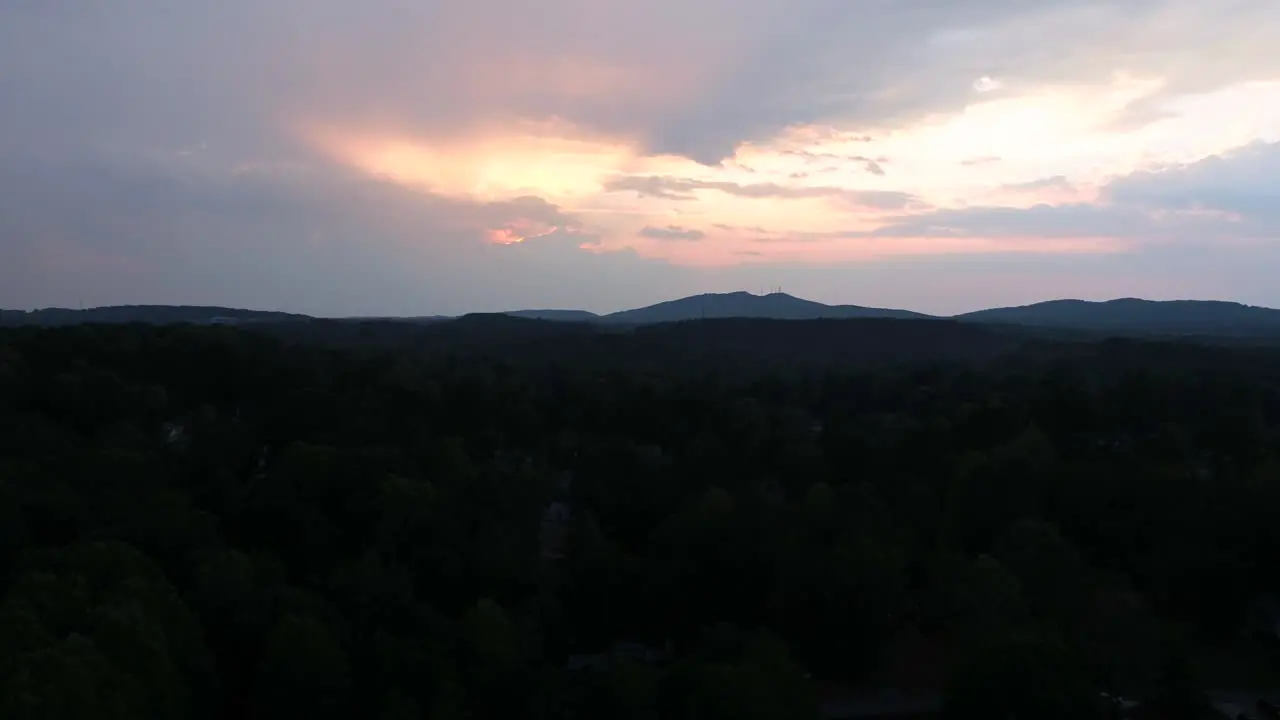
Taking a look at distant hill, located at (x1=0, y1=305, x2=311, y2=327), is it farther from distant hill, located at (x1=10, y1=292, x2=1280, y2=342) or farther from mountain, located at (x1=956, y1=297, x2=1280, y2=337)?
mountain, located at (x1=956, y1=297, x2=1280, y2=337)

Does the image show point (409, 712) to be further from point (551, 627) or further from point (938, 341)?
point (938, 341)

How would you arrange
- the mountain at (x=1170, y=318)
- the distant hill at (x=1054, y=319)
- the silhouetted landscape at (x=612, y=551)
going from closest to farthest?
the silhouetted landscape at (x=612, y=551) → the distant hill at (x=1054, y=319) → the mountain at (x=1170, y=318)

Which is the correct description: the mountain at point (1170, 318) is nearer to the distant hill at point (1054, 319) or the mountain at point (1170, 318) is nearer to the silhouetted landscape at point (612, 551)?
the distant hill at point (1054, 319)

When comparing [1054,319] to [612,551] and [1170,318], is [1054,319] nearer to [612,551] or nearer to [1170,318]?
[1170,318]

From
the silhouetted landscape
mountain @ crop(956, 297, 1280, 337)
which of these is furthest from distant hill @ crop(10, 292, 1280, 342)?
the silhouetted landscape

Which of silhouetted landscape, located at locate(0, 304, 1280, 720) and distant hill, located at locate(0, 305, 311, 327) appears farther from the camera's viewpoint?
distant hill, located at locate(0, 305, 311, 327)

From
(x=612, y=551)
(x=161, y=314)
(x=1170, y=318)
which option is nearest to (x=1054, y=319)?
(x=1170, y=318)

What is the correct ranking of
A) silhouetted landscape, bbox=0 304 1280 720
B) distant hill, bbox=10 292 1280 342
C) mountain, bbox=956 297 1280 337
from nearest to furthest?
silhouetted landscape, bbox=0 304 1280 720
distant hill, bbox=10 292 1280 342
mountain, bbox=956 297 1280 337

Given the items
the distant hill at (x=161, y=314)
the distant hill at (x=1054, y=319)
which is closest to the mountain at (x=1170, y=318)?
the distant hill at (x=1054, y=319)

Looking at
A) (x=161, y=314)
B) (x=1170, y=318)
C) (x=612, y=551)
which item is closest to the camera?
(x=612, y=551)
